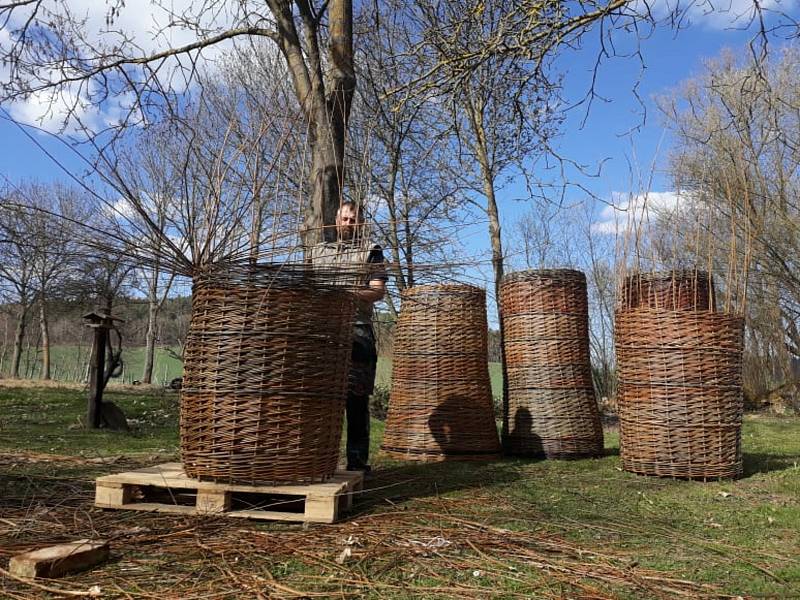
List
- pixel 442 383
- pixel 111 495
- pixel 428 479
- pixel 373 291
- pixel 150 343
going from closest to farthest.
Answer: pixel 111 495 < pixel 373 291 < pixel 428 479 < pixel 442 383 < pixel 150 343

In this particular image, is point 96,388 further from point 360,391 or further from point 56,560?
point 56,560

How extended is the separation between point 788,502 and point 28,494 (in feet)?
14.0

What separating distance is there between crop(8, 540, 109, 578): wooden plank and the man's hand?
177 cm

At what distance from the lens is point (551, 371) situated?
19.9ft

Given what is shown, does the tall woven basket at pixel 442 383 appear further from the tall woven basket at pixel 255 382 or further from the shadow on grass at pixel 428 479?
the tall woven basket at pixel 255 382

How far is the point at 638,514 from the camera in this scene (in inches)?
144

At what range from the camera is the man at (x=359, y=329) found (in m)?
3.75

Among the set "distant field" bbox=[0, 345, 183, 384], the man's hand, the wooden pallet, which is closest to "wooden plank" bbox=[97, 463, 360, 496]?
the wooden pallet

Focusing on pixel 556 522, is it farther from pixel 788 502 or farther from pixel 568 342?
pixel 568 342

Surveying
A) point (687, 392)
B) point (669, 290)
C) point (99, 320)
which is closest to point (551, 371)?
point (669, 290)

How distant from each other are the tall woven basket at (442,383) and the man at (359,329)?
1.36 meters

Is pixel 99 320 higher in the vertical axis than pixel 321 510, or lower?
higher

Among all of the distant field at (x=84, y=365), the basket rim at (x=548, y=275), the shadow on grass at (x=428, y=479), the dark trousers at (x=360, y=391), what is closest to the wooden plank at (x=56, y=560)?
the shadow on grass at (x=428, y=479)

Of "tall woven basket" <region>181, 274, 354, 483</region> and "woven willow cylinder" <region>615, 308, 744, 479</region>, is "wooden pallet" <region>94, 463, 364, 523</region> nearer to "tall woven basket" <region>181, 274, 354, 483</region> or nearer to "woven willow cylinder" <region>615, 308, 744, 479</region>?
"tall woven basket" <region>181, 274, 354, 483</region>
